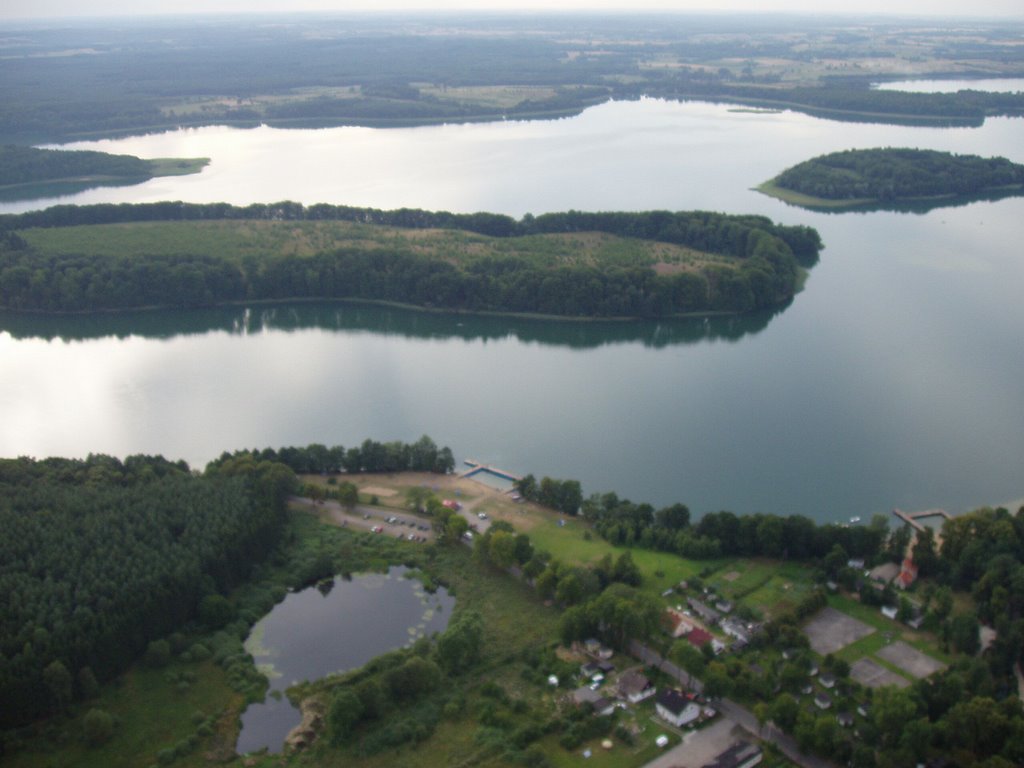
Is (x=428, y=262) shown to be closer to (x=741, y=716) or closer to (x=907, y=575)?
(x=907, y=575)

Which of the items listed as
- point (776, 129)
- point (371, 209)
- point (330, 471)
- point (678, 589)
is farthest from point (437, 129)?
point (678, 589)

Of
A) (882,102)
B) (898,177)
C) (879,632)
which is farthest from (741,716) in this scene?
(882,102)

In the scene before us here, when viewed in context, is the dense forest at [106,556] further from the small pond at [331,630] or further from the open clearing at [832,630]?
the open clearing at [832,630]

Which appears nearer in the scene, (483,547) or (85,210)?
(483,547)

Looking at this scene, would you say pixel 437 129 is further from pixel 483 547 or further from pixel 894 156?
pixel 483 547

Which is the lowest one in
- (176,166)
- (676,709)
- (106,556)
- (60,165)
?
(676,709)

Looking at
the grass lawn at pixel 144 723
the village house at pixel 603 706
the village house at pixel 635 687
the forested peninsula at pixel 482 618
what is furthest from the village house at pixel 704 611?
the grass lawn at pixel 144 723
